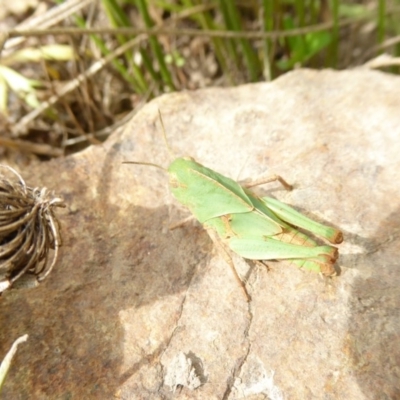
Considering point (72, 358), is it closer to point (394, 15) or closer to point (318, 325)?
point (318, 325)

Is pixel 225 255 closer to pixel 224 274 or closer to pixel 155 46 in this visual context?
pixel 224 274

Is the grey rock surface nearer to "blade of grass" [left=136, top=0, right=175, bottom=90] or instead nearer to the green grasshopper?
the green grasshopper

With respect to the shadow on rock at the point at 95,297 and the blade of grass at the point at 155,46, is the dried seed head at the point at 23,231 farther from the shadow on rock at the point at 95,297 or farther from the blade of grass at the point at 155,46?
the blade of grass at the point at 155,46

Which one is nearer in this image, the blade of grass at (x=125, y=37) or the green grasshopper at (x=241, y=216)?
the green grasshopper at (x=241, y=216)


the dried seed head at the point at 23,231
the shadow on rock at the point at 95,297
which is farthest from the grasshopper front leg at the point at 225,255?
the dried seed head at the point at 23,231

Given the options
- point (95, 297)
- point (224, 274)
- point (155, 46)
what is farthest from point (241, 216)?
point (155, 46)
